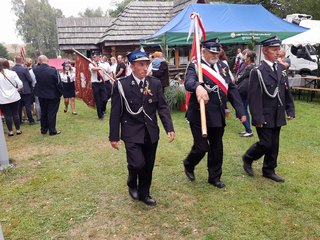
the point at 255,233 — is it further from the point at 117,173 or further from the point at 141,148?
the point at 117,173

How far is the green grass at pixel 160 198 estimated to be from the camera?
11.8 feet

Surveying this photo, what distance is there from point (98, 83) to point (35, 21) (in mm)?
56300

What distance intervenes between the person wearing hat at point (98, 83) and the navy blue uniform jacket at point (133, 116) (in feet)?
17.9

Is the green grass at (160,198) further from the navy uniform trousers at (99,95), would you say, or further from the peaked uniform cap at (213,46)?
the navy uniform trousers at (99,95)

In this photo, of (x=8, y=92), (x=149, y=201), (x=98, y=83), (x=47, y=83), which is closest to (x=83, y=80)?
(x=98, y=83)

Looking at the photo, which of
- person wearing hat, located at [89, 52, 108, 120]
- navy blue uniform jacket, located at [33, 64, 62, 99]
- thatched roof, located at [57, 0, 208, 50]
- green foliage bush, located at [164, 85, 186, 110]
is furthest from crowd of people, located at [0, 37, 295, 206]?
thatched roof, located at [57, 0, 208, 50]

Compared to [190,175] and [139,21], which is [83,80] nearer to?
[190,175]

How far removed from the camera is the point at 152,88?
3.89m

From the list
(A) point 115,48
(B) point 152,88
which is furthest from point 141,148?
(A) point 115,48

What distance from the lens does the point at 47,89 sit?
7793 mm

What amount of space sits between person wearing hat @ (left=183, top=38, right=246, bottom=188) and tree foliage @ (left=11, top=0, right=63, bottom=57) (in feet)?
199

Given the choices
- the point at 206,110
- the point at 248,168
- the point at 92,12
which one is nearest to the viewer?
the point at 206,110

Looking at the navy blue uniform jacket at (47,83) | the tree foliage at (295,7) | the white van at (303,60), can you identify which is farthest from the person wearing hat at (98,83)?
the tree foliage at (295,7)

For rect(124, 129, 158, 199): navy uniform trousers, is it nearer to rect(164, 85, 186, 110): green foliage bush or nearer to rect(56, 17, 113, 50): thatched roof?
rect(164, 85, 186, 110): green foliage bush
